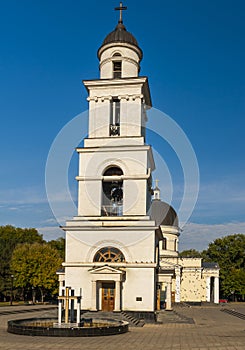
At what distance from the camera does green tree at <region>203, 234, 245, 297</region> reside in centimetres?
7569

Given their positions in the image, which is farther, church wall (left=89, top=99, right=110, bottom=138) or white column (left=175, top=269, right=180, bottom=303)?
white column (left=175, top=269, right=180, bottom=303)

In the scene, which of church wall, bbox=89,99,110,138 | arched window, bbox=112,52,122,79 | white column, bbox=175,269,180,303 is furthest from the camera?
white column, bbox=175,269,180,303

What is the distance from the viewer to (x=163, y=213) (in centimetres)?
6419

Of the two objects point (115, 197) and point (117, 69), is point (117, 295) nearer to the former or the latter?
point (115, 197)

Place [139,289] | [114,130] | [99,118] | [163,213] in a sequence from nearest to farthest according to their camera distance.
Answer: [139,289] → [99,118] → [114,130] → [163,213]

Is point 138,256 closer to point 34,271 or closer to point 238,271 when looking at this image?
point 34,271

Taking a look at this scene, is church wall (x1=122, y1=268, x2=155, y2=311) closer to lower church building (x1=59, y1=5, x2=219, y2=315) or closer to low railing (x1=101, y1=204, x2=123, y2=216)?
lower church building (x1=59, y1=5, x2=219, y2=315)

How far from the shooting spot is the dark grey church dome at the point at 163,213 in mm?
63550

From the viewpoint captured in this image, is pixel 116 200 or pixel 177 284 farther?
pixel 177 284

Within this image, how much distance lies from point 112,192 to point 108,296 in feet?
24.5

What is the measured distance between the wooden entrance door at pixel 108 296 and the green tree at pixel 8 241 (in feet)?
101

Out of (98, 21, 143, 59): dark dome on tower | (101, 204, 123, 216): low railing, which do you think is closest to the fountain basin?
(101, 204, 123, 216): low railing

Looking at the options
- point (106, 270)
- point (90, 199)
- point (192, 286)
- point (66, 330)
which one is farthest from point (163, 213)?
point (66, 330)

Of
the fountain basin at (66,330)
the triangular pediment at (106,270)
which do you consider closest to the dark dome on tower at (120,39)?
the triangular pediment at (106,270)
